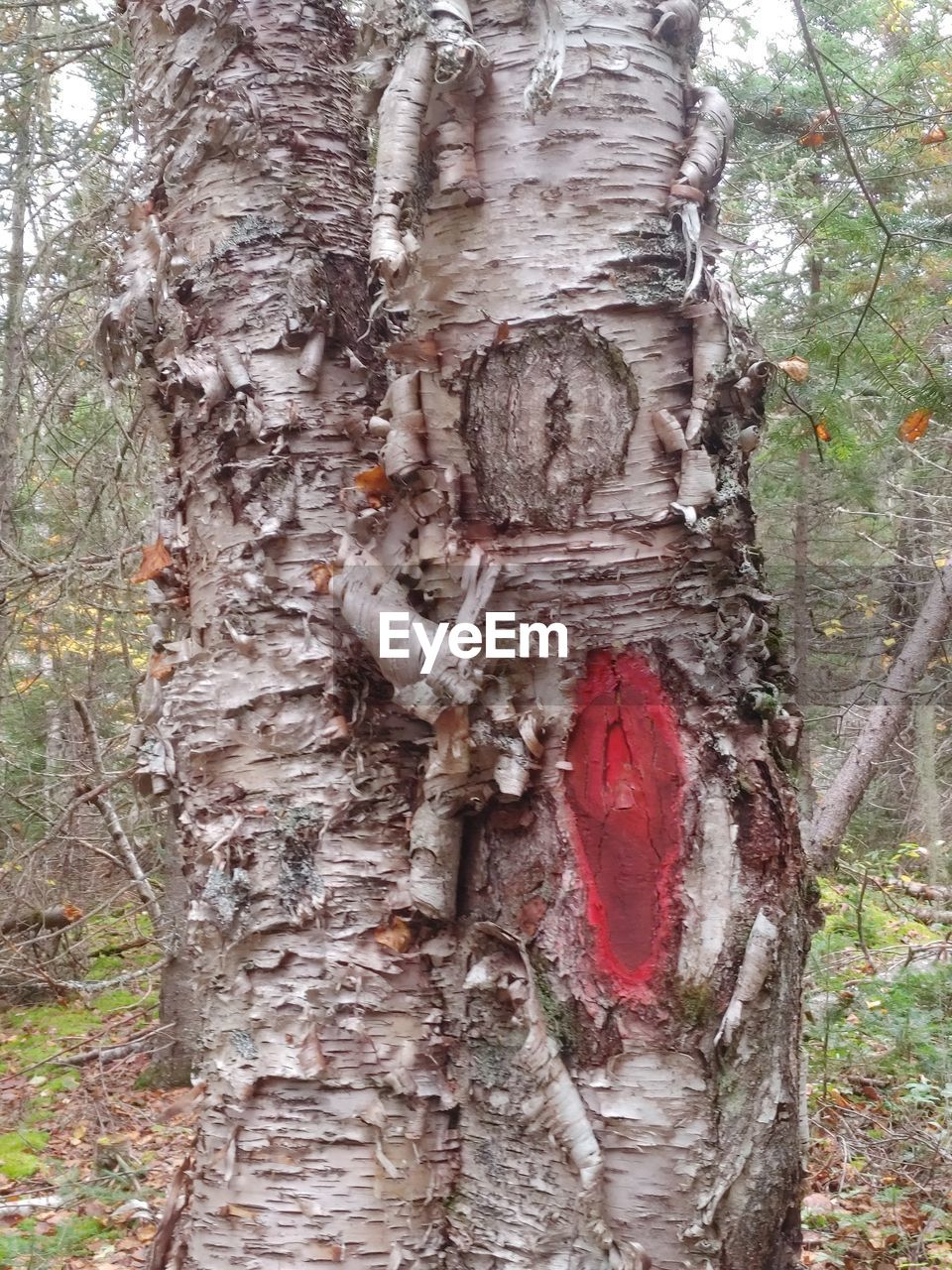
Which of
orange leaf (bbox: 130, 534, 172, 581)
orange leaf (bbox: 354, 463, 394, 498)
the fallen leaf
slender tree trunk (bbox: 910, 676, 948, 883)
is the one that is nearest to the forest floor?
orange leaf (bbox: 130, 534, 172, 581)

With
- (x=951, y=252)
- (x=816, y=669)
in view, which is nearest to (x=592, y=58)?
(x=951, y=252)

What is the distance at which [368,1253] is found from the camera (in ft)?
3.86

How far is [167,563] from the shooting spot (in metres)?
1.55

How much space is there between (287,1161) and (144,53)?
1887 mm

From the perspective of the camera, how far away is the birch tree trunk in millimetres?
1095

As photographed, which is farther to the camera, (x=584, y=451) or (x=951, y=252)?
(x=951, y=252)

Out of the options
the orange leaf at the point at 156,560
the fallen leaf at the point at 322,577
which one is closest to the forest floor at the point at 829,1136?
the orange leaf at the point at 156,560

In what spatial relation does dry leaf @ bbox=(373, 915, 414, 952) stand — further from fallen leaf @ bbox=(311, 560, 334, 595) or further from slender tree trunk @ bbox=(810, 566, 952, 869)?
slender tree trunk @ bbox=(810, 566, 952, 869)

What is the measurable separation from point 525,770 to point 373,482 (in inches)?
18.8

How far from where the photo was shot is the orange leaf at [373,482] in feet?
4.32

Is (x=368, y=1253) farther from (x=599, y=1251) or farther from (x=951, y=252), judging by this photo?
(x=951, y=252)

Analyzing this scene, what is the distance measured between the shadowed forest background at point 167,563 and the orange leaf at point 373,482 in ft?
1.43

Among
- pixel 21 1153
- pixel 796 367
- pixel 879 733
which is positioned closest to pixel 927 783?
pixel 879 733

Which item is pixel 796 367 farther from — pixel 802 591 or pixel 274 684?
pixel 802 591
